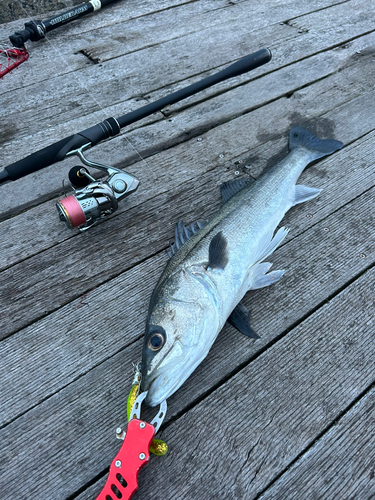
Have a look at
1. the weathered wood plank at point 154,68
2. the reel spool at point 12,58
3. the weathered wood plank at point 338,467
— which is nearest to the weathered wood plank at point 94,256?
the weathered wood plank at point 154,68

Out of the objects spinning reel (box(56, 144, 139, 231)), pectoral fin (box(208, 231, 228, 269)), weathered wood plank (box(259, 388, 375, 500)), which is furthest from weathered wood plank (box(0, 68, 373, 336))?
weathered wood plank (box(259, 388, 375, 500))

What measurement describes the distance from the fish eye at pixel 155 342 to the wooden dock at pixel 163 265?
29 cm

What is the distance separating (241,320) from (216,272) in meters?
0.29

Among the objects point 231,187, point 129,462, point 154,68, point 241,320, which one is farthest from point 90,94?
point 129,462

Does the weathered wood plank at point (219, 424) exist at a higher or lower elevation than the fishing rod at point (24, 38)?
lower

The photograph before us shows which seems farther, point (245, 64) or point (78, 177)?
point (245, 64)

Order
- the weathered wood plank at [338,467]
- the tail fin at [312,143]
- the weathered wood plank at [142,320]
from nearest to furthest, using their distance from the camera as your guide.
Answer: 1. the weathered wood plank at [338,467]
2. the weathered wood plank at [142,320]
3. the tail fin at [312,143]

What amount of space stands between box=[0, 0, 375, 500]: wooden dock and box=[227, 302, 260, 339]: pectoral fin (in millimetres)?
62

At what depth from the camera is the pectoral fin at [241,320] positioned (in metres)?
1.97

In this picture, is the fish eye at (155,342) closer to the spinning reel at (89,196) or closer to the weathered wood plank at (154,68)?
the spinning reel at (89,196)

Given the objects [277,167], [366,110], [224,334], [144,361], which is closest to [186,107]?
[277,167]

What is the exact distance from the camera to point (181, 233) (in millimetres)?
2348

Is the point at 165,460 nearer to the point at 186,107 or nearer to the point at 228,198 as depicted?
the point at 228,198

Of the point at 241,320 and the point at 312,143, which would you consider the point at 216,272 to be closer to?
the point at 241,320
